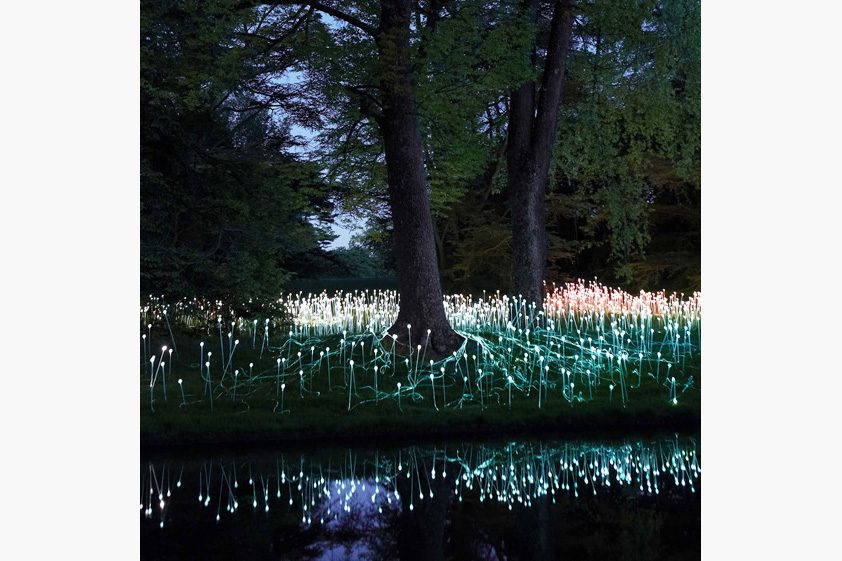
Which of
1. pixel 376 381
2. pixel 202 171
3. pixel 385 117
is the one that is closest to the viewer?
pixel 376 381

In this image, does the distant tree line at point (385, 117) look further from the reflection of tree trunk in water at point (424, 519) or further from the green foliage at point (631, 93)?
the reflection of tree trunk in water at point (424, 519)

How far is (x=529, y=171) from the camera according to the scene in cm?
1013

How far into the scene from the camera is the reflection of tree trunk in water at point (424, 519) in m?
3.61

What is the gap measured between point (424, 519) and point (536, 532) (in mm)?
548

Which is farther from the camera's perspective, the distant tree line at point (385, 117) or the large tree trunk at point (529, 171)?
the large tree trunk at point (529, 171)

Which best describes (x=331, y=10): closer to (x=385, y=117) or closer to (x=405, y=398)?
(x=385, y=117)

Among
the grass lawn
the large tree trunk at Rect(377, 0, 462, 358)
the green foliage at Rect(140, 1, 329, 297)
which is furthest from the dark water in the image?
the green foliage at Rect(140, 1, 329, 297)

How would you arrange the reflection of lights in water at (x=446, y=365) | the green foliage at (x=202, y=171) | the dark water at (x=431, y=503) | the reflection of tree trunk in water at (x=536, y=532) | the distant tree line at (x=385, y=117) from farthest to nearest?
1. the distant tree line at (x=385, y=117)
2. the green foliage at (x=202, y=171)
3. the reflection of lights in water at (x=446, y=365)
4. the dark water at (x=431, y=503)
5. the reflection of tree trunk in water at (x=536, y=532)

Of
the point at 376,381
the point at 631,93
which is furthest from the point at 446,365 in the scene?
the point at 631,93

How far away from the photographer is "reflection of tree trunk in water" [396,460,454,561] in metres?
3.61

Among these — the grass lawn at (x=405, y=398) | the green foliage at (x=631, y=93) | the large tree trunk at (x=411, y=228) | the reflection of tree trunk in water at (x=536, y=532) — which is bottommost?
the reflection of tree trunk in water at (x=536, y=532)

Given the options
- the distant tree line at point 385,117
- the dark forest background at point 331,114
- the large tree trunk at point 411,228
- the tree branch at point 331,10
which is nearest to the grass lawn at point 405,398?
the large tree trunk at point 411,228
